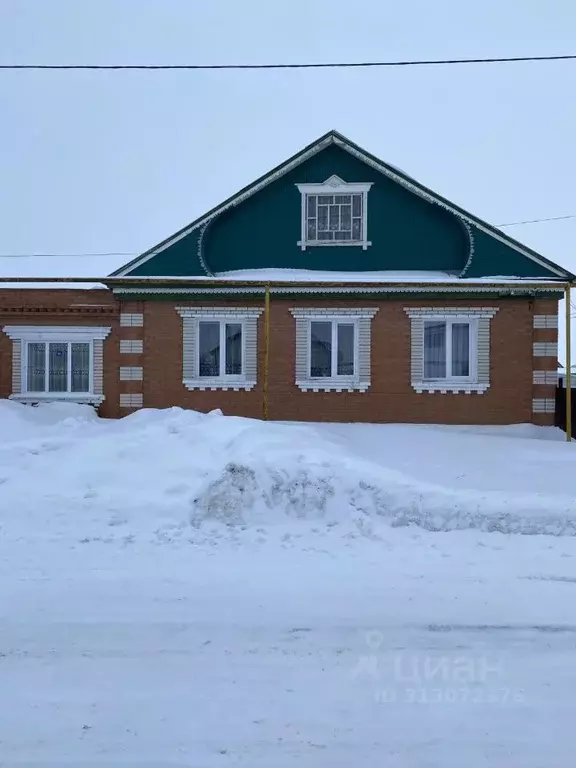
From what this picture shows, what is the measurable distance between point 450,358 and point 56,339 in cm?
972

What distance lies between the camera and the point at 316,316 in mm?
14172

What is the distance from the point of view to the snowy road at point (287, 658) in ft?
10.8

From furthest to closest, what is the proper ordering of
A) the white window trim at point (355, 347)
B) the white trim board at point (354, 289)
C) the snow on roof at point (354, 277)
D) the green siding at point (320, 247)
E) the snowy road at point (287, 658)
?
the green siding at point (320, 247) < the white window trim at point (355, 347) < the snow on roof at point (354, 277) < the white trim board at point (354, 289) < the snowy road at point (287, 658)

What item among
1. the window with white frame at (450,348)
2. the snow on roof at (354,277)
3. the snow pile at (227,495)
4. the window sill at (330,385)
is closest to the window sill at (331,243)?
the snow on roof at (354,277)

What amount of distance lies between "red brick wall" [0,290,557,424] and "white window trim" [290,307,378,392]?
136 millimetres

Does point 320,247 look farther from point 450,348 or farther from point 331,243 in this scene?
point 450,348

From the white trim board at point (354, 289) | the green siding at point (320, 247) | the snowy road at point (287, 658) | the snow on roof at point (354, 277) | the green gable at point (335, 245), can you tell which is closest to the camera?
the snowy road at point (287, 658)

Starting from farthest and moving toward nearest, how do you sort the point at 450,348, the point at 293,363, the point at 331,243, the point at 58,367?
the point at 58,367, the point at 331,243, the point at 293,363, the point at 450,348

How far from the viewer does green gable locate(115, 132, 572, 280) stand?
46.9 ft

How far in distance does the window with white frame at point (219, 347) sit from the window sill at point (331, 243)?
2.06m

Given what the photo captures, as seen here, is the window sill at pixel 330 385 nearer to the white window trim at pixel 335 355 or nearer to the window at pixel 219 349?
the white window trim at pixel 335 355

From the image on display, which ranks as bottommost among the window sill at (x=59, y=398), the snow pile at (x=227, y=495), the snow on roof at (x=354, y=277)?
the snow pile at (x=227, y=495)

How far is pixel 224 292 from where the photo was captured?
14.1 meters

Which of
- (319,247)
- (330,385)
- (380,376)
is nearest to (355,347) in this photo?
(380,376)
